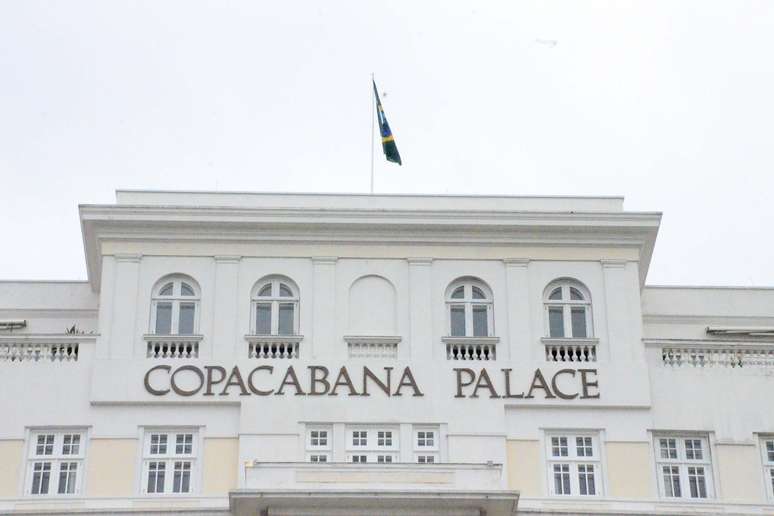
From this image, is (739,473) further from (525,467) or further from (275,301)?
(275,301)

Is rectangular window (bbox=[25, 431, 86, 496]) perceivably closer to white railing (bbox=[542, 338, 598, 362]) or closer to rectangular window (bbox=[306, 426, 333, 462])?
rectangular window (bbox=[306, 426, 333, 462])

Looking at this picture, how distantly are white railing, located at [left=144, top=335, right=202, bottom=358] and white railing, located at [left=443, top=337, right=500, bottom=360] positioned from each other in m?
5.33

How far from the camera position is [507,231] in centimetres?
3497

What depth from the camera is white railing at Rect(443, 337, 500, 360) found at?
33875mm

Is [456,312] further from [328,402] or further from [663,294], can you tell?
[663,294]

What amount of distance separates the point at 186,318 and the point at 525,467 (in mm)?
7920

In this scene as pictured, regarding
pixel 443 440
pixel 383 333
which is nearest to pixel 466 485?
pixel 443 440

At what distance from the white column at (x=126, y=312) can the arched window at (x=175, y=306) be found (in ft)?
0.91

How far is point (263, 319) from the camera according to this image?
112 feet

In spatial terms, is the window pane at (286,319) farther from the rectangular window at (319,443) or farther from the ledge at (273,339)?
the rectangular window at (319,443)

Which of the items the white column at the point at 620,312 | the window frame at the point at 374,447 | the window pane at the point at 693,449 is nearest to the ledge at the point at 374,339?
the window frame at the point at 374,447

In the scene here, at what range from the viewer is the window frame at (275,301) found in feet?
112

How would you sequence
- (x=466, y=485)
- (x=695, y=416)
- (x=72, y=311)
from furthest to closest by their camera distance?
(x=72, y=311)
(x=695, y=416)
(x=466, y=485)

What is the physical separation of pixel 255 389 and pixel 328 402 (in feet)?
5.10
